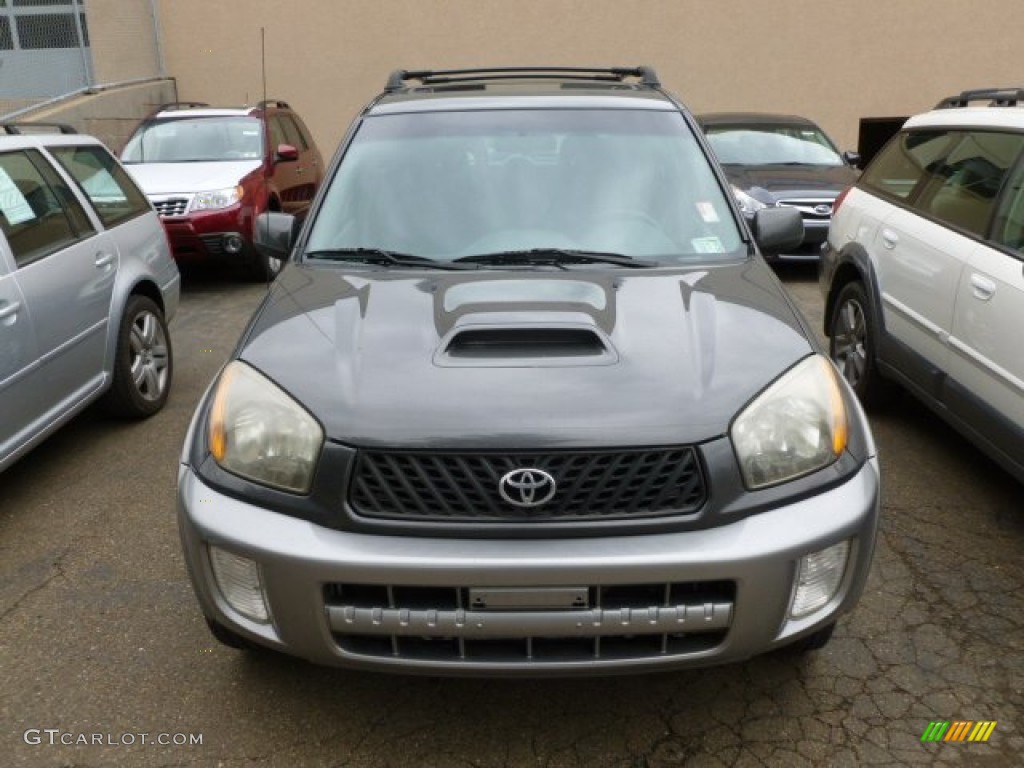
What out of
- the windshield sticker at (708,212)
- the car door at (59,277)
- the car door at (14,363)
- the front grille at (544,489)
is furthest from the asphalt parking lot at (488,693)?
the windshield sticker at (708,212)

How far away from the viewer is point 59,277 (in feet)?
13.6

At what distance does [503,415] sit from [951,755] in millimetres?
1491

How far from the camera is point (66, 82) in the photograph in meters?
13.8

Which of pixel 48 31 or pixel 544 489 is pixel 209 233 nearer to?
pixel 544 489

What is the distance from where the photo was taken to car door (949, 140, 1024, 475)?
3.35 m

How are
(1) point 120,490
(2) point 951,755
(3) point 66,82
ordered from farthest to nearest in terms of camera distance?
1. (3) point 66,82
2. (1) point 120,490
3. (2) point 951,755

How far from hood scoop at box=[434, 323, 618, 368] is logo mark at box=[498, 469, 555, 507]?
0.33m

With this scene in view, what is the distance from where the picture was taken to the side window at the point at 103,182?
15.7ft

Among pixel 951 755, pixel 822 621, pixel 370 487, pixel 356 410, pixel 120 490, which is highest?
pixel 356 410

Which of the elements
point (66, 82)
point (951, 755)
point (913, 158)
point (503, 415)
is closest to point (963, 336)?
point (913, 158)

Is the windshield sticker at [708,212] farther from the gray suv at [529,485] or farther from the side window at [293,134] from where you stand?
the side window at [293,134]

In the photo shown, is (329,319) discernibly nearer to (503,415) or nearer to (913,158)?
(503,415)

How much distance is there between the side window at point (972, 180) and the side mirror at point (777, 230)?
832 mm

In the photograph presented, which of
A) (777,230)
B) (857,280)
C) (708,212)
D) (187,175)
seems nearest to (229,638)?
(708,212)
